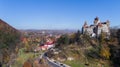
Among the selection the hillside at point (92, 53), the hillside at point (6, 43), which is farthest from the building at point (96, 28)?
the hillside at point (6, 43)

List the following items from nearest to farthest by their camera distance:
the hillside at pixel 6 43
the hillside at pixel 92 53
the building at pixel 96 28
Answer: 1. the hillside at pixel 6 43
2. the hillside at pixel 92 53
3. the building at pixel 96 28

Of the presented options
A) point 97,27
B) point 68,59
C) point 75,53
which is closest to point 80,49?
point 75,53

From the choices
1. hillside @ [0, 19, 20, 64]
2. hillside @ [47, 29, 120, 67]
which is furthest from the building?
hillside @ [0, 19, 20, 64]

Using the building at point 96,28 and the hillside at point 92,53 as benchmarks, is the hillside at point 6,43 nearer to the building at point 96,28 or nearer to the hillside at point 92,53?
the hillside at point 92,53

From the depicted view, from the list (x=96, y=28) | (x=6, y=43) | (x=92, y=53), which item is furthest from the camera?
(x=96, y=28)

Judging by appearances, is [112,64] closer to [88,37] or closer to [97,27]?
[88,37]

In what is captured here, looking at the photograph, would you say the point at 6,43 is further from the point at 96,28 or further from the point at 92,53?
the point at 96,28

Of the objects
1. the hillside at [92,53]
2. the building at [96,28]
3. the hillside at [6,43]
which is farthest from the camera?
the building at [96,28]

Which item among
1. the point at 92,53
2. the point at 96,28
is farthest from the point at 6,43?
the point at 96,28
